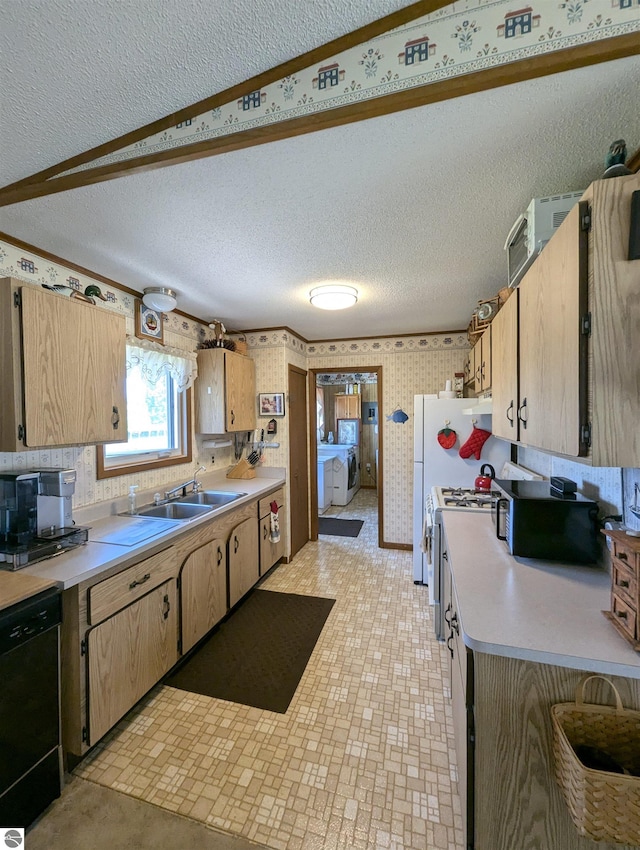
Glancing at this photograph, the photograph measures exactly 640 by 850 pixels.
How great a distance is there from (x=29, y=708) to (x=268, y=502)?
6.86ft

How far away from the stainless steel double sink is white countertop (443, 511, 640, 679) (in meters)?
1.69

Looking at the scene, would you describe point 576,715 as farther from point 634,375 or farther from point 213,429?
point 213,429

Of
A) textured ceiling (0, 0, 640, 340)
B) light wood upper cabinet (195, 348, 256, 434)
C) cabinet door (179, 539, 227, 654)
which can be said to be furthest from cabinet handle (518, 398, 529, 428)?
light wood upper cabinet (195, 348, 256, 434)

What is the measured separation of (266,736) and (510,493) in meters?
1.66

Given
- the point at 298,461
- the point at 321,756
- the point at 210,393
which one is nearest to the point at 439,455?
the point at 298,461

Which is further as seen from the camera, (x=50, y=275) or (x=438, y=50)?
(x=50, y=275)

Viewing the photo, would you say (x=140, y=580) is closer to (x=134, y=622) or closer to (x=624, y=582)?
(x=134, y=622)

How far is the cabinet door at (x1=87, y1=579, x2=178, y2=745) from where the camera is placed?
151cm

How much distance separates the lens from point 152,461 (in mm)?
2695

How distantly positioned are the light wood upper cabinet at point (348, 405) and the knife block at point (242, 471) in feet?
12.2

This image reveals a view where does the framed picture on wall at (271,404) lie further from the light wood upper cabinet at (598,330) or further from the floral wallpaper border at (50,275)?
the light wood upper cabinet at (598,330)

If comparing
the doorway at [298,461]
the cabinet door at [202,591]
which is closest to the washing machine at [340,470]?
the doorway at [298,461]

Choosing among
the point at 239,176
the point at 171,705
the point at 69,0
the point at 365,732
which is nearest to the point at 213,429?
the point at 171,705

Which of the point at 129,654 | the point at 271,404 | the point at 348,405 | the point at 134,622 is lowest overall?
the point at 129,654
